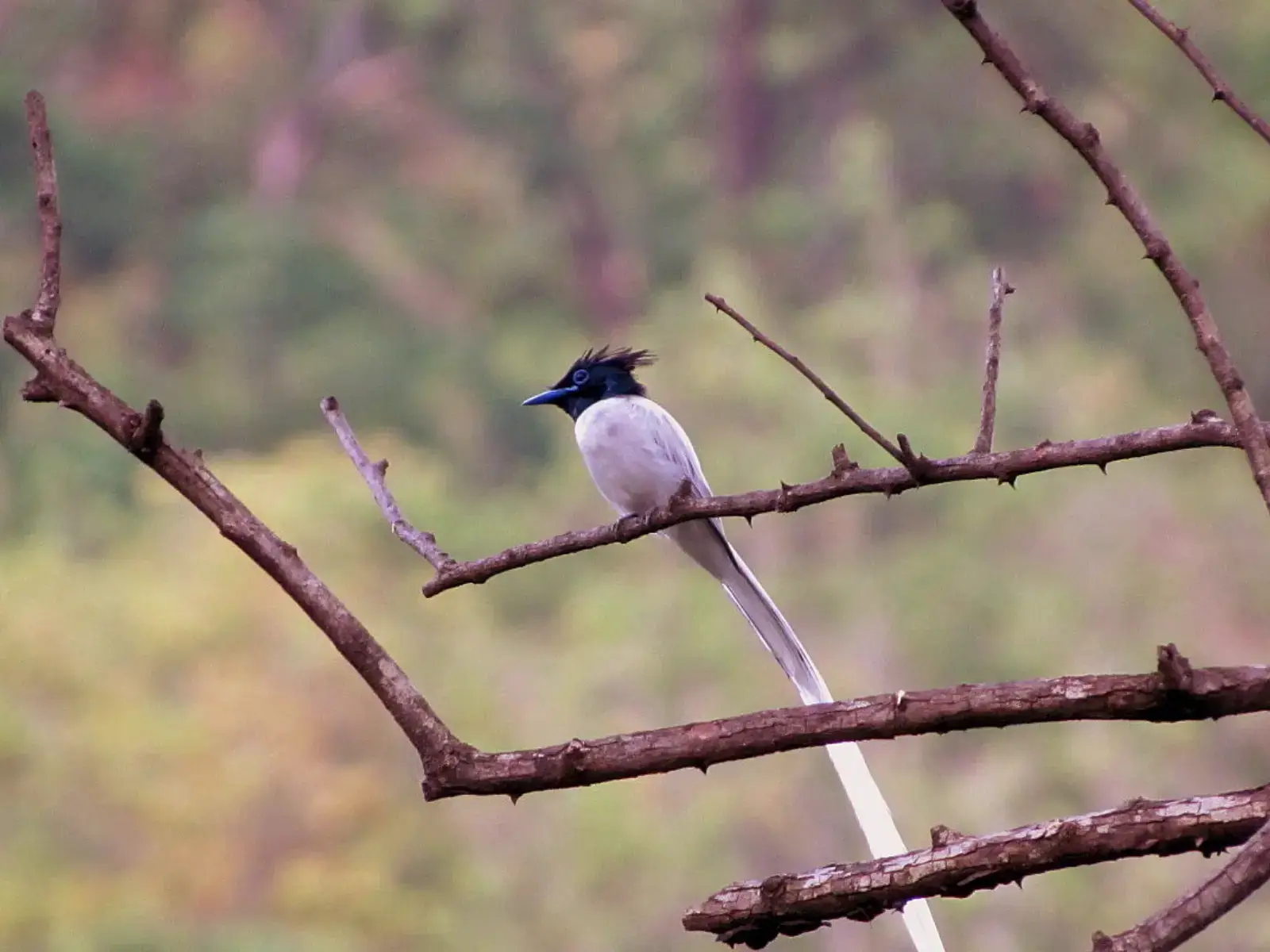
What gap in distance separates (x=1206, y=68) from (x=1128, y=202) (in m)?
0.10

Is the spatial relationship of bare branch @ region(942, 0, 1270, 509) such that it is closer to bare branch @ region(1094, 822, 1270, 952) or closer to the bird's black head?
bare branch @ region(1094, 822, 1270, 952)

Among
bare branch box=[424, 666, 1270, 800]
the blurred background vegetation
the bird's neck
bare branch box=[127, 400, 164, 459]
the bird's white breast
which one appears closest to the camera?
bare branch box=[424, 666, 1270, 800]

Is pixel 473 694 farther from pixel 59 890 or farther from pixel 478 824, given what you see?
pixel 59 890

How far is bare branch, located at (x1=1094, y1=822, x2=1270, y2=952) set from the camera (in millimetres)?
1142

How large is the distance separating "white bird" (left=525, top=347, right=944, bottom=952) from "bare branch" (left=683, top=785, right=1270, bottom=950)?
14 centimetres

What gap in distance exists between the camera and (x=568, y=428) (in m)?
8.73

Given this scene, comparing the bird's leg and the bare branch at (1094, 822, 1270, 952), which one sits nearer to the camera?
the bare branch at (1094, 822, 1270, 952)

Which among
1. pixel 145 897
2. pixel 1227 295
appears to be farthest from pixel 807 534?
pixel 145 897

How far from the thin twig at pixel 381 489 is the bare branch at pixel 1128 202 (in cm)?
72

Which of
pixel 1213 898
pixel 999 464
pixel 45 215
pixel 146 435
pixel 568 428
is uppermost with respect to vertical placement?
pixel 568 428

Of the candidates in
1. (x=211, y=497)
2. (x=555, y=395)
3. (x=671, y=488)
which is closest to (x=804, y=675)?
(x=671, y=488)

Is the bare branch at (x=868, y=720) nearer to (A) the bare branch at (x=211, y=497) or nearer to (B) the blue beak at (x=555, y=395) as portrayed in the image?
(A) the bare branch at (x=211, y=497)

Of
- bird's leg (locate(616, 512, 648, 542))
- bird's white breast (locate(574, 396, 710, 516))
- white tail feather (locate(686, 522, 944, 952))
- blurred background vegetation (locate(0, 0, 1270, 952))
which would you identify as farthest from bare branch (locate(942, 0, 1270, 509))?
blurred background vegetation (locate(0, 0, 1270, 952))

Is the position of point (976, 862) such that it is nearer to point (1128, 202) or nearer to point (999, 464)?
point (999, 464)
